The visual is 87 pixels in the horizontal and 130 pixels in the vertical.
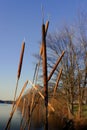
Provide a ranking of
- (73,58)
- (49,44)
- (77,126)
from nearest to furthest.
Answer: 1. (77,126)
2. (73,58)
3. (49,44)

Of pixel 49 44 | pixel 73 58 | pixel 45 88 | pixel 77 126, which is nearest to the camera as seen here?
pixel 45 88

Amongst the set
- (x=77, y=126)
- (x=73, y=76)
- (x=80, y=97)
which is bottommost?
(x=77, y=126)

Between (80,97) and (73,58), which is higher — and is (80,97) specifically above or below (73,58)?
below

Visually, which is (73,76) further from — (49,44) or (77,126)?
(77,126)

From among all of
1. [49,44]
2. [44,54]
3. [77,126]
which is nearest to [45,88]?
[44,54]

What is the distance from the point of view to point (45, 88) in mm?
3859

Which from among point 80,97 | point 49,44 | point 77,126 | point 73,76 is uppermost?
point 49,44

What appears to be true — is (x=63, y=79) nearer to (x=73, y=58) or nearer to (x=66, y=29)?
(x=73, y=58)

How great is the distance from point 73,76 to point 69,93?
1.49 m

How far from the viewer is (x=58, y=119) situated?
25719 millimetres

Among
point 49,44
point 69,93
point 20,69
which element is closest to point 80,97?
point 69,93

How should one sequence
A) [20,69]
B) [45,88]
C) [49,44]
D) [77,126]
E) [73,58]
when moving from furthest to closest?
[49,44], [73,58], [77,126], [20,69], [45,88]

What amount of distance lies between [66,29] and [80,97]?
5561 millimetres

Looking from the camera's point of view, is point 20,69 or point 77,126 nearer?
A: point 20,69
